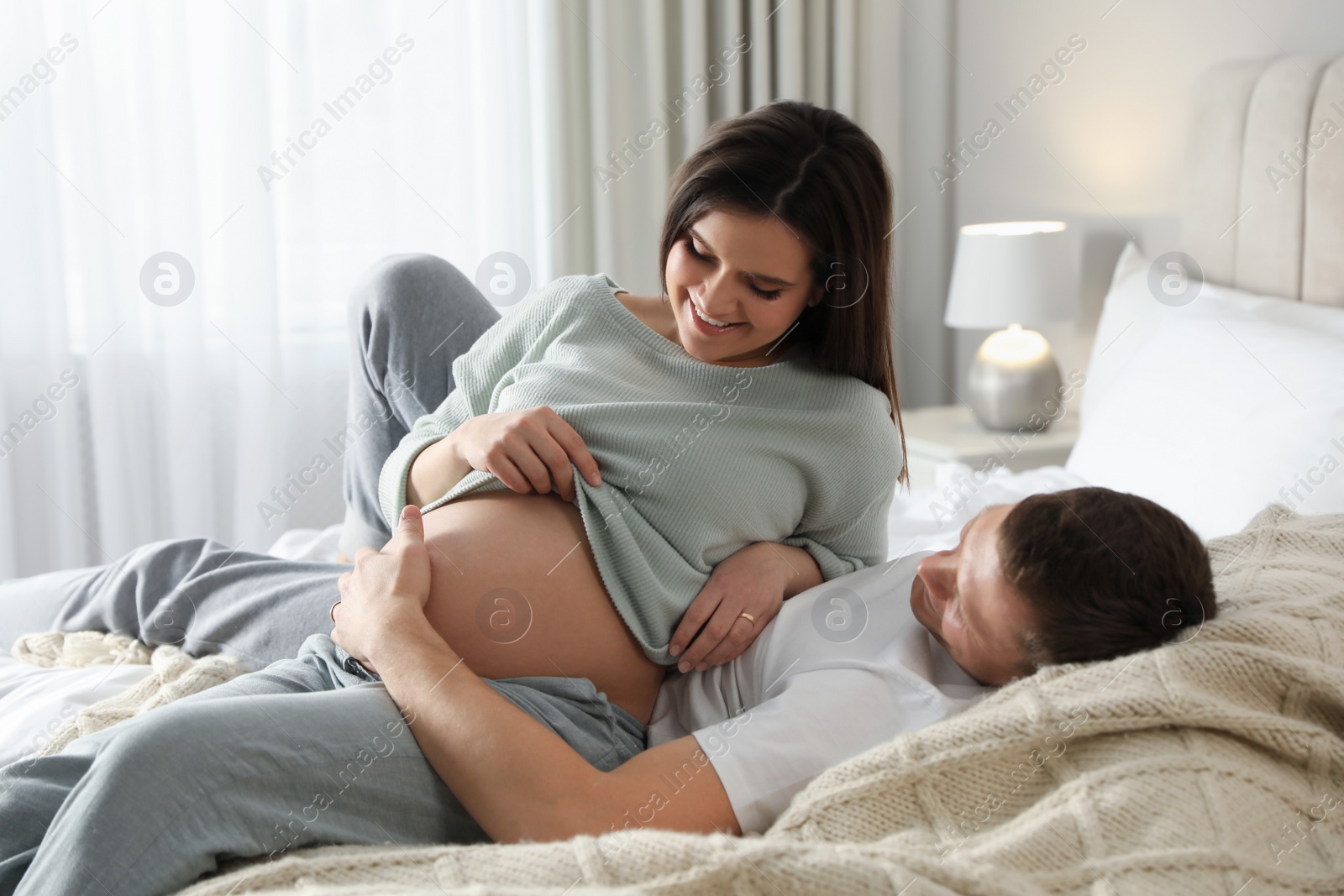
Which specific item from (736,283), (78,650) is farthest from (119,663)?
(736,283)

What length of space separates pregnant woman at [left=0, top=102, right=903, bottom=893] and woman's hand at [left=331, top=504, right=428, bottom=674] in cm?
1

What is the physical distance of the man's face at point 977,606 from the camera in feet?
2.94

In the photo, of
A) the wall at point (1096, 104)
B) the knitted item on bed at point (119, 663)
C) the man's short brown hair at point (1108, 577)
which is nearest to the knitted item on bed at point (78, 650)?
the knitted item on bed at point (119, 663)

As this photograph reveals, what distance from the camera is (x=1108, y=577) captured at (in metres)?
0.84

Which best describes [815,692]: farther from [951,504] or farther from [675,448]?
[951,504]

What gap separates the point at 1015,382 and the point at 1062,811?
5.86ft

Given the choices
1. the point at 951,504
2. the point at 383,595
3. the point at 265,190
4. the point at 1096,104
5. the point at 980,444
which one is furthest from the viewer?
the point at 265,190

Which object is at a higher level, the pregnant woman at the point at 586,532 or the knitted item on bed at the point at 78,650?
the pregnant woman at the point at 586,532

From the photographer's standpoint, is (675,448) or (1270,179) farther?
(1270,179)

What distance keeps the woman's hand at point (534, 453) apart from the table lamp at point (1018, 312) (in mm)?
1586

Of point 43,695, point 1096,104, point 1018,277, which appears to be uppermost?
point 1096,104

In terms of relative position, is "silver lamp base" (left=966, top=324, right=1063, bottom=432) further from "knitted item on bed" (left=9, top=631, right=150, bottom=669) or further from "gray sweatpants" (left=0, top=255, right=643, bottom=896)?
"knitted item on bed" (left=9, top=631, right=150, bottom=669)

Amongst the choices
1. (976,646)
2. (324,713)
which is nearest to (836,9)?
(976,646)

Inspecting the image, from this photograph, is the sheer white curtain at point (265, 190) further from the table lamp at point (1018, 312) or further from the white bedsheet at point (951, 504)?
the white bedsheet at point (951, 504)
